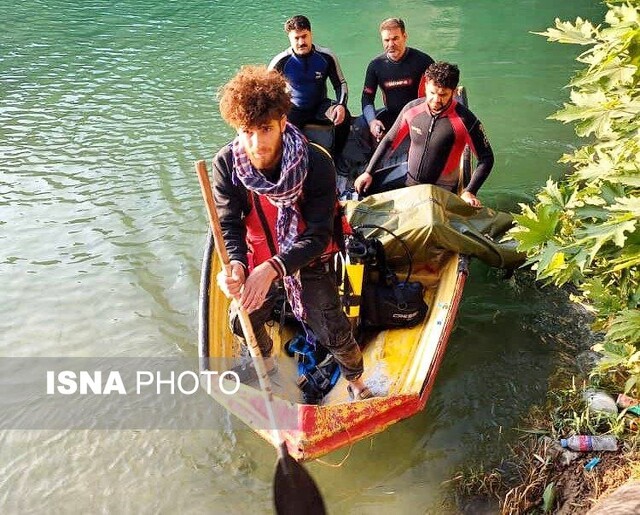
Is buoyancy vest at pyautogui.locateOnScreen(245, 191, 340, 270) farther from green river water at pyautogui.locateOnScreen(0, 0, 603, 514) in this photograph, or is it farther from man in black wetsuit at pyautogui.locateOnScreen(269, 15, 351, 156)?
man in black wetsuit at pyautogui.locateOnScreen(269, 15, 351, 156)

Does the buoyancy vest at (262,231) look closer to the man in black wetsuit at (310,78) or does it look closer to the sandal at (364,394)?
the sandal at (364,394)

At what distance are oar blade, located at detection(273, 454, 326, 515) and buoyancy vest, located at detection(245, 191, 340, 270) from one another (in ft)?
3.75

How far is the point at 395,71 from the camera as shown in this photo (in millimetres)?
6449

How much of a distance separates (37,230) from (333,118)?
3.63 metres

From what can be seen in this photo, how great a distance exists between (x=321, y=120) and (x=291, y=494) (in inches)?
181

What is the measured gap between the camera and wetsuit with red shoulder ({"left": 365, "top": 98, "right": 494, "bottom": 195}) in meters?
5.14

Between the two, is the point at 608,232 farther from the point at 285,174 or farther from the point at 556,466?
the point at 556,466

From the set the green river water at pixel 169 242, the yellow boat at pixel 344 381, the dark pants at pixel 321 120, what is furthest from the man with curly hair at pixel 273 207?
the dark pants at pixel 321 120

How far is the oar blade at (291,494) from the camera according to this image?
329 cm

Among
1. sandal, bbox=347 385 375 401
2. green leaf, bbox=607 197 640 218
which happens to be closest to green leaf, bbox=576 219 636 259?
green leaf, bbox=607 197 640 218

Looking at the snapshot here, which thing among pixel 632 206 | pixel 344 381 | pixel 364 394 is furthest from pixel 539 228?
pixel 344 381

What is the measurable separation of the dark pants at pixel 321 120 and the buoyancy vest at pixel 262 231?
3.59 meters

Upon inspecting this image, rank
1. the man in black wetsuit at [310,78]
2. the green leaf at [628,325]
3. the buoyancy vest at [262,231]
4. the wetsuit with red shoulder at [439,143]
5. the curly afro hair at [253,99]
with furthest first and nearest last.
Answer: the man in black wetsuit at [310,78] → the wetsuit with red shoulder at [439,143] → the buoyancy vest at [262,231] → the green leaf at [628,325] → the curly afro hair at [253,99]

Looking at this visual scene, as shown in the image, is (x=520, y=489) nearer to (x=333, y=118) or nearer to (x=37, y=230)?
(x=333, y=118)
